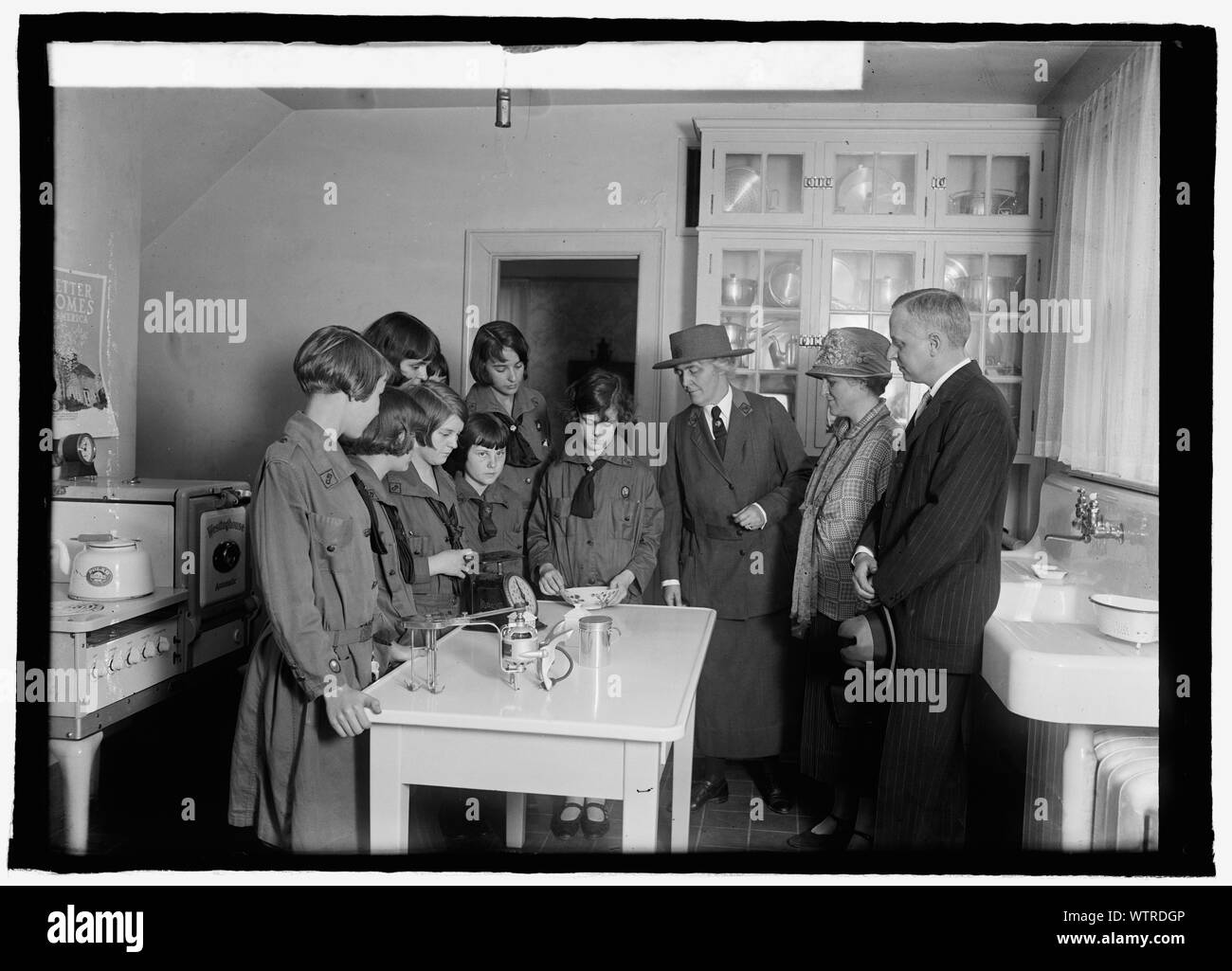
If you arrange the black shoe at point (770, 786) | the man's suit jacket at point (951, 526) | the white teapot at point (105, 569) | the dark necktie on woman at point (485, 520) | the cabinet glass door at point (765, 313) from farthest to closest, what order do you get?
the cabinet glass door at point (765, 313) < the black shoe at point (770, 786) < the dark necktie on woman at point (485, 520) < the white teapot at point (105, 569) < the man's suit jacket at point (951, 526)

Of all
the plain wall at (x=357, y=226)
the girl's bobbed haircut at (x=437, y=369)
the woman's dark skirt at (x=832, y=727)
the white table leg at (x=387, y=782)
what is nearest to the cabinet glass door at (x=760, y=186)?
the plain wall at (x=357, y=226)

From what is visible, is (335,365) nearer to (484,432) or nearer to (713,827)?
(484,432)

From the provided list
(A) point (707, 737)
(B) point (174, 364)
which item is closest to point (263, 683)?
(A) point (707, 737)

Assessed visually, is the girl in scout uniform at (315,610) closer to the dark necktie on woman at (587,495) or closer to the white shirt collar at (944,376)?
the dark necktie on woman at (587,495)

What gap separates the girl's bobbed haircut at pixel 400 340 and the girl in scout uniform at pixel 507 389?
0.67 ft

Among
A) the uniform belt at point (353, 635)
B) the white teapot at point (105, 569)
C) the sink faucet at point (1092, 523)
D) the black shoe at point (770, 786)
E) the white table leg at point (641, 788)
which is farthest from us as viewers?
the black shoe at point (770, 786)

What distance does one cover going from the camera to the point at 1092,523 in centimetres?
273

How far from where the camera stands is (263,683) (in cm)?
206

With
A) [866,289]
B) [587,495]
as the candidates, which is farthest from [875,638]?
[866,289]

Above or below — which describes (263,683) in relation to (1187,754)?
above

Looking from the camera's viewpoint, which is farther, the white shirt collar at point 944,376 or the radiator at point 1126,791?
the white shirt collar at point 944,376

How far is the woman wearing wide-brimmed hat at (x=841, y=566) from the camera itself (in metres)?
2.81
